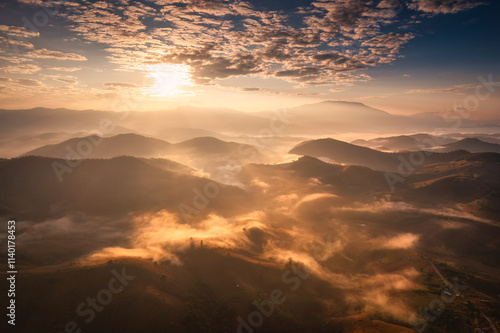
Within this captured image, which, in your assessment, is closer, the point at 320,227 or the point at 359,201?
the point at 320,227

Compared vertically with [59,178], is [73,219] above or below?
below

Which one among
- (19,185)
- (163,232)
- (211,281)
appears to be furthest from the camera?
(19,185)

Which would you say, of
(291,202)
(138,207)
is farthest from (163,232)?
(291,202)

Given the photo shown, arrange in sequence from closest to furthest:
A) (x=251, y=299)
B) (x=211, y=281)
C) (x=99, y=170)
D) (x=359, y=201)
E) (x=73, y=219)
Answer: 1. (x=251, y=299)
2. (x=211, y=281)
3. (x=73, y=219)
4. (x=99, y=170)
5. (x=359, y=201)

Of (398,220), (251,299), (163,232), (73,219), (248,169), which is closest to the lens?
(251,299)

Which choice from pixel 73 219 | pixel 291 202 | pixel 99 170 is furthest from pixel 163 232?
Result: pixel 291 202

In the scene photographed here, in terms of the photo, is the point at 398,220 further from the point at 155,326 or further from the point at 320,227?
the point at 155,326

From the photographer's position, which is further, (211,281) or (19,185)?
(19,185)

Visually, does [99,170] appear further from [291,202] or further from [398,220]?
[398,220]

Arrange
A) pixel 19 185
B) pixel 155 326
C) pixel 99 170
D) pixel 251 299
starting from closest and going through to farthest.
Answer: pixel 155 326 → pixel 251 299 → pixel 19 185 → pixel 99 170
